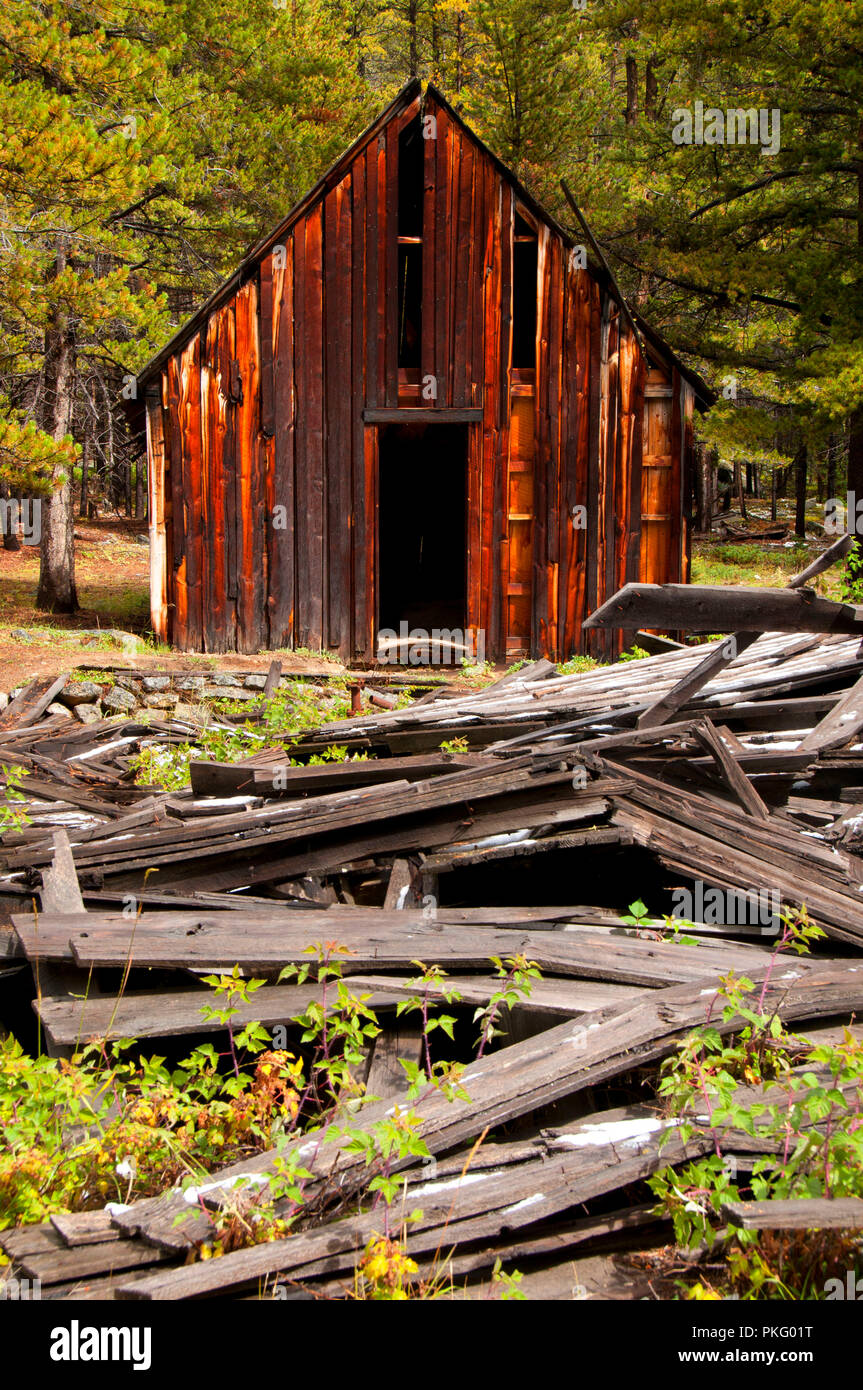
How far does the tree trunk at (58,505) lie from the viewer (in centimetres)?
1681

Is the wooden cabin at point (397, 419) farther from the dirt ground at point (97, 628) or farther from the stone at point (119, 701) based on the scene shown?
the stone at point (119, 701)

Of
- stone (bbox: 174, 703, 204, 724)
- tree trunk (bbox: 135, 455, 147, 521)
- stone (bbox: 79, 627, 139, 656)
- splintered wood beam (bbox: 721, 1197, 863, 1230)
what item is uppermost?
tree trunk (bbox: 135, 455, 147, 521)

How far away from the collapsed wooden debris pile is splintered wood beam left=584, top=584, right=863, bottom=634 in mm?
30

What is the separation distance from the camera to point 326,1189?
3.03m

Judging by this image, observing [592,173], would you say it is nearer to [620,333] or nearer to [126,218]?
[126,218]

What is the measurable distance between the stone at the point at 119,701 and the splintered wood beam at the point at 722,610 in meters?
7.52

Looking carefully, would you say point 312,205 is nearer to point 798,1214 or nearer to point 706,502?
point 798,1214

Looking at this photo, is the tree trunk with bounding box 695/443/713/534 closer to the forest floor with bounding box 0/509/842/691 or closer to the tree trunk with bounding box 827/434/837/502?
the forest floor with bounding box 0/509/842/691

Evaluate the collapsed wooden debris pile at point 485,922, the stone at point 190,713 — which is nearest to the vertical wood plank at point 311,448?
the stone at point 190,713

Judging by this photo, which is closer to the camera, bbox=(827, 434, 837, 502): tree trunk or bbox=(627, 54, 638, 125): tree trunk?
bbox=(627, 54, 638, 125): tree trunk

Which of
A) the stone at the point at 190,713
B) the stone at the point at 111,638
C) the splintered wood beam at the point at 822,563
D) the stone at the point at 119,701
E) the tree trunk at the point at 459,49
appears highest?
the tree trunk at the point at 459,49

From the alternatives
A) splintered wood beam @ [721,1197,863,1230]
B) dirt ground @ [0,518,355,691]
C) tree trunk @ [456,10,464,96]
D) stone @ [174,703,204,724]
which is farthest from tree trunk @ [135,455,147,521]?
splintered wood beam @ [721,1197,863,1230]

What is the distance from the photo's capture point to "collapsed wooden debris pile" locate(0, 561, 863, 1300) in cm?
300

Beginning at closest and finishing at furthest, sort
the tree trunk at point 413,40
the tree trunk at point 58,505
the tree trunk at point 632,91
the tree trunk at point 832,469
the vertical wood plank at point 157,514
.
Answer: the vertical wood plank at point 157,514, the tree trunk at point 58,505, the tree trunk at point 632,91, the tree trunk at point 832,469, the tree trunk at point 413,40
